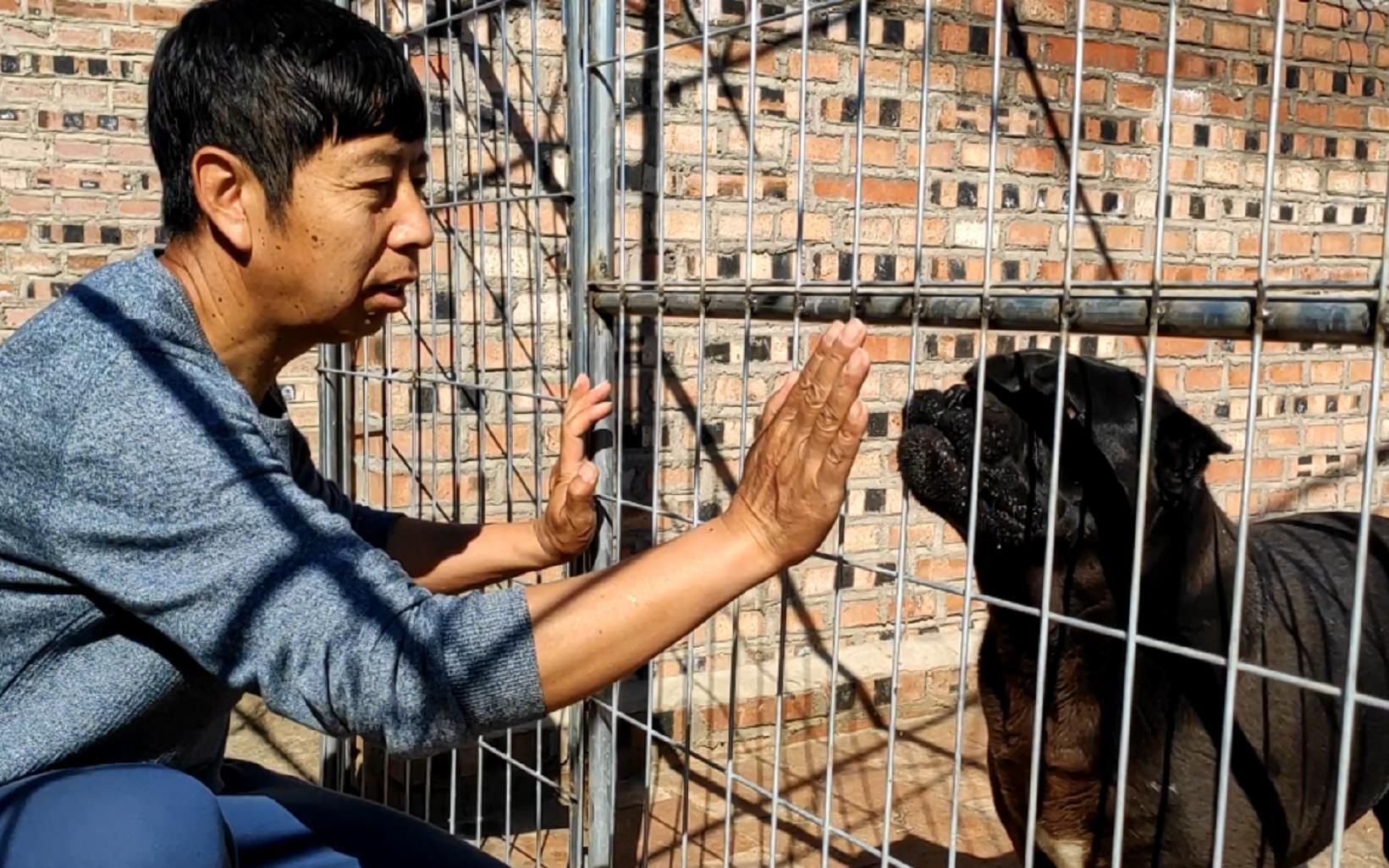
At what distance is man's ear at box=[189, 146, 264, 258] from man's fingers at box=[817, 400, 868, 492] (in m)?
0.90

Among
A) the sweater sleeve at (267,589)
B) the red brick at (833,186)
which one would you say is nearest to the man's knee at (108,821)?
the sweater sleeve at (267,589)

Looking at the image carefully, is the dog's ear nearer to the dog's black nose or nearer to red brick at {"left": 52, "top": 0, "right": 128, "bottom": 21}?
the dog's black nose

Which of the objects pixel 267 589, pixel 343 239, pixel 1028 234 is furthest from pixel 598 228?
pixel 1028 234

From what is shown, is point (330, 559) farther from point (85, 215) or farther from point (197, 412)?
point (85, 215)

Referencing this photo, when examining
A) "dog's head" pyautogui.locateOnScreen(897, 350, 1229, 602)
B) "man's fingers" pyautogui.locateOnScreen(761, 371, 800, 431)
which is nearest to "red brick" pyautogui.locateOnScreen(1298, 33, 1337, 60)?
"dog's head" pyautogui.locateOnScreen(897, 350, 1229, 602)

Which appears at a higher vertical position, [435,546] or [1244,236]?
[1244,236]

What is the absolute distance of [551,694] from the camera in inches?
60.2

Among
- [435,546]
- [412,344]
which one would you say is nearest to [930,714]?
A: [412,344]

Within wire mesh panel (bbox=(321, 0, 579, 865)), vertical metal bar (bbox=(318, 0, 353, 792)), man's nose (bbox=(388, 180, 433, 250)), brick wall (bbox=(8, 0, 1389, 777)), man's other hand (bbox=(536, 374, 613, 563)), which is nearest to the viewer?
man's nose (bbox=(388, 180, 433, 250))

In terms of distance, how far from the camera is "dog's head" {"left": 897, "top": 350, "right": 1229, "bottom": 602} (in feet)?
7.42

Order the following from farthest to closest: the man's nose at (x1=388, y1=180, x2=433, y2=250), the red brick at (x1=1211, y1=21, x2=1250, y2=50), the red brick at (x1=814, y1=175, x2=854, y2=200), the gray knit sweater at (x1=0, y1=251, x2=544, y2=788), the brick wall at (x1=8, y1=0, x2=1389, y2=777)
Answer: the red brick at (x1=1211, y1=21, x2=1250, y2=50)
the red brick at (x1=814, y1=175, x2=854, y2=200)
the brick wall at (x1=8, y1=0, x2=1389, y2=777)
the man's nose at (x1=388, y1=180, x2=433, y2=250)
the gray knit sweater at (x1=0, y1=251, x2=544, y2=788)

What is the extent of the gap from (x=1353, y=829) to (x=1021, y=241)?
231 centimetres

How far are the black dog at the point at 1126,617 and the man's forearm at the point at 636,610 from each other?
33.4 inches

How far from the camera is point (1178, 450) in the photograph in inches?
87.4
